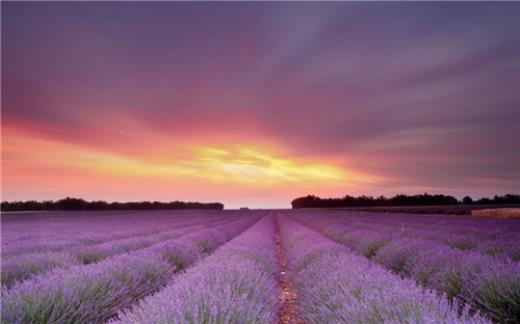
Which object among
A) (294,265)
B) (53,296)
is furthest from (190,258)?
(53,296)

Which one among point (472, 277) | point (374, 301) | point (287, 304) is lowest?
point (287, 304)

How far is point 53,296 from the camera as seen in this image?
3.00m

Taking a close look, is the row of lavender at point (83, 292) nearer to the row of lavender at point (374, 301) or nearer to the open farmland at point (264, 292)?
the open farmland at point (264, 292)

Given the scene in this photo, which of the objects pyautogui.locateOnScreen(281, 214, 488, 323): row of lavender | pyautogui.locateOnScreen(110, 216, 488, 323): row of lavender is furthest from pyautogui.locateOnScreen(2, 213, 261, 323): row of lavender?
pyautogui.locateOnScreen(281, 214, 488, 323): row of lavender

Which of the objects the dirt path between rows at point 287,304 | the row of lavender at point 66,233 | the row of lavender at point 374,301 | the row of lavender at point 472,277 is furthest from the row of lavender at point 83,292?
the row of lavender at point 66,233

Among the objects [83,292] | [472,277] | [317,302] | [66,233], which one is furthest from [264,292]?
[66,233]

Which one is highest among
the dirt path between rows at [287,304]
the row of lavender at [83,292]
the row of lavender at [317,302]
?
the row of lavender at [317,302]

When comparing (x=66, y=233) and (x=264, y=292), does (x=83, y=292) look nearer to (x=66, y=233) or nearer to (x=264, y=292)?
(x=264, y=292)

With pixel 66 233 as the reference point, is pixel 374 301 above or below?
above

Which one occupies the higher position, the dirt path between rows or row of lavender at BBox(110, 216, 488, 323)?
row of lavender at BBox(110, 216, 488, 323)

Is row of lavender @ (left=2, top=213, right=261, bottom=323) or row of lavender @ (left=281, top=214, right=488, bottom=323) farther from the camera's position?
row of lavender @ (left=2, top=213, right=261, bottom=323)

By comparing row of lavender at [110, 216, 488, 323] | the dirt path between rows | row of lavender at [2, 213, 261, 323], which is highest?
row of lavender at [110, 216, 488, 323]

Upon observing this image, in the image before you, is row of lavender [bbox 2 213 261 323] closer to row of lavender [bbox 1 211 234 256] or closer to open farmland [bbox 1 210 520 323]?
open farmland [bbox 1 210 520 323]

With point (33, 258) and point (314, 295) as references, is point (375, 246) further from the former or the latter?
point (33, 258)
